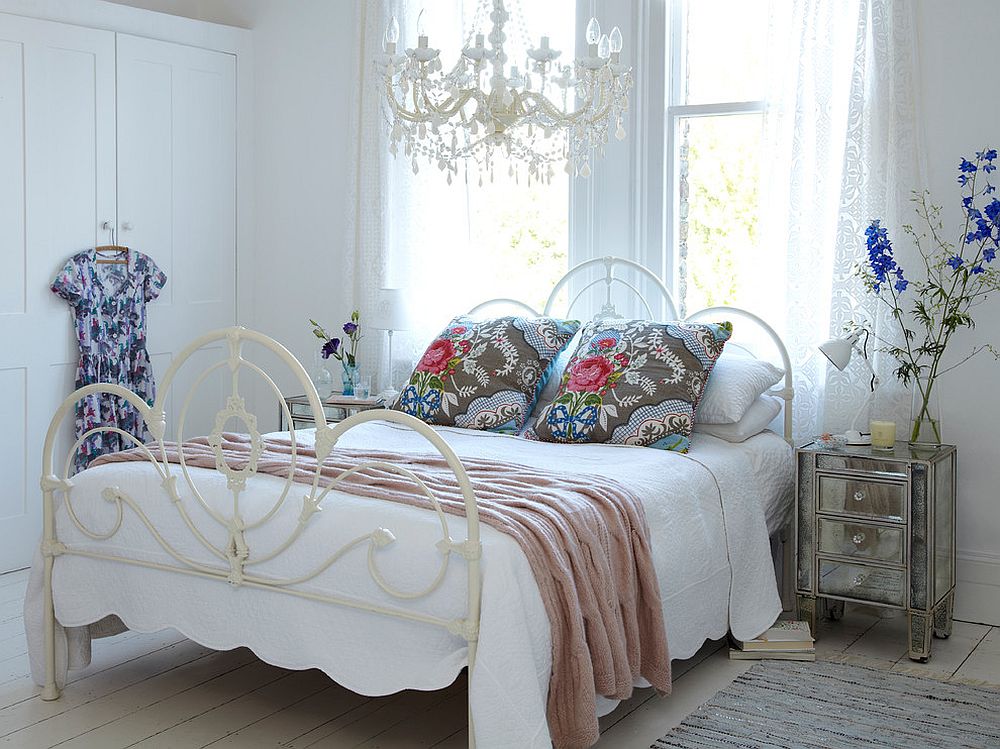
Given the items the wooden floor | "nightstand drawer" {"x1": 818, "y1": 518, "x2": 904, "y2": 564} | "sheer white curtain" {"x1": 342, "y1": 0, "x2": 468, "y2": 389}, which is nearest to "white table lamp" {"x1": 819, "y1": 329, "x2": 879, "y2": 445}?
A: "nightstand drawer" {"x1": 818, "y1": 518, "x2": 904, "y2": 564}

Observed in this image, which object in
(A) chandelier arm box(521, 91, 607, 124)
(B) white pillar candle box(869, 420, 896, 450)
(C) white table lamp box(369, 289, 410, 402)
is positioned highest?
(A) chandelier arm box(521, 91, 607, 124)

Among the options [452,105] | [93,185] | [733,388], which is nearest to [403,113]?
[452,105]

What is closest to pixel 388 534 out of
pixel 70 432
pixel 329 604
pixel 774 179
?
pixel 329 604

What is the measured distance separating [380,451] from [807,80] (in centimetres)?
183

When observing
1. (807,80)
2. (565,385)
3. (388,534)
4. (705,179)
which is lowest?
(388,534)

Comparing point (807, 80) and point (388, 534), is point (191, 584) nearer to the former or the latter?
point (388, 534)

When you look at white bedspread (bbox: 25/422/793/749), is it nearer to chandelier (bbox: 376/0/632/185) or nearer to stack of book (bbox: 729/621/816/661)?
stack of book (bbox: 729/621/816/661)

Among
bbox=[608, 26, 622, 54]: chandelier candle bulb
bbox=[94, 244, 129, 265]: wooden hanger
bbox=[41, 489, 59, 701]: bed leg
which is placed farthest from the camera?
bbox=[94, 244, 129, 265]: wooden hanger

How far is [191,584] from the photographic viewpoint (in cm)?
282

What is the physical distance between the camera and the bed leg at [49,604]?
2994mm

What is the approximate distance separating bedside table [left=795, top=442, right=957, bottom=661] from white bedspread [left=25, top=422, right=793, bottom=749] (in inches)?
6.0

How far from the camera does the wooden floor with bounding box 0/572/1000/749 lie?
2.76 metres

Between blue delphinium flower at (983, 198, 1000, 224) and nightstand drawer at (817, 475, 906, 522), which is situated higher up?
blue delphinium flower at (983, 198, 1000, 224)

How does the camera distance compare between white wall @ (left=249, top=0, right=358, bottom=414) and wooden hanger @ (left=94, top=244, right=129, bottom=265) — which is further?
white wall @ (left=249, top=0, right=358, bottom=414)
